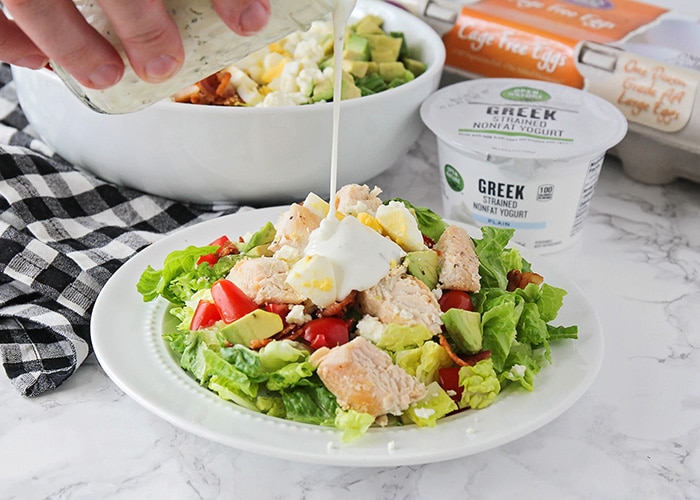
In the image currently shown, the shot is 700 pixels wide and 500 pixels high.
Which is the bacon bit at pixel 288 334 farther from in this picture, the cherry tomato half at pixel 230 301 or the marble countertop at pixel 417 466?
the marble countertop at pixel 417 466

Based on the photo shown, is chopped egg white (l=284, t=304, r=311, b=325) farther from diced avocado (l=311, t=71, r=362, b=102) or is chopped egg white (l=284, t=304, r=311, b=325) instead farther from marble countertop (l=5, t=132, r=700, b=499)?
diced avocado (l=311, t=71, r=362, b=102)

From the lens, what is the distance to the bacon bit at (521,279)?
1.88 metres

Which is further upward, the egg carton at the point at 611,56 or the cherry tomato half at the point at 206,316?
the egg carton at the point at 611,56

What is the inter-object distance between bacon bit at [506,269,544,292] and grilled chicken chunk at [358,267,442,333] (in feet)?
0.80

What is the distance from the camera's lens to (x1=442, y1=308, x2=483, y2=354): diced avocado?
5.41 feet

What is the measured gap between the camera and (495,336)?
1668 mm

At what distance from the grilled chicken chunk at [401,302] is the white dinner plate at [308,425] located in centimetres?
19

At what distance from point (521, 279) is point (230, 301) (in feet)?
1.96

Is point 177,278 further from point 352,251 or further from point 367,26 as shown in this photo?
point 367,26

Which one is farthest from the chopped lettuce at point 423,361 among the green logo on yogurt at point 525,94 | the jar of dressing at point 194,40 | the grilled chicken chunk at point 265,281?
the green logo on yogurt at point 525,94

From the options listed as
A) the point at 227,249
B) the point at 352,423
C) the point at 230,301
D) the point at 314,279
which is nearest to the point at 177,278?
the point at 227,249

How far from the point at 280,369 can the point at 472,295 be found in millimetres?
428

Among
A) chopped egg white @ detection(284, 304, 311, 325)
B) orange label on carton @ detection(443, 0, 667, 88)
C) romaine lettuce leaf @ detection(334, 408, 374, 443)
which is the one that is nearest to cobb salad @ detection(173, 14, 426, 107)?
orange label on carton @ detection(443, 0, 667, 88)

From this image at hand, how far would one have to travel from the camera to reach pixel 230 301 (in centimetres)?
167
